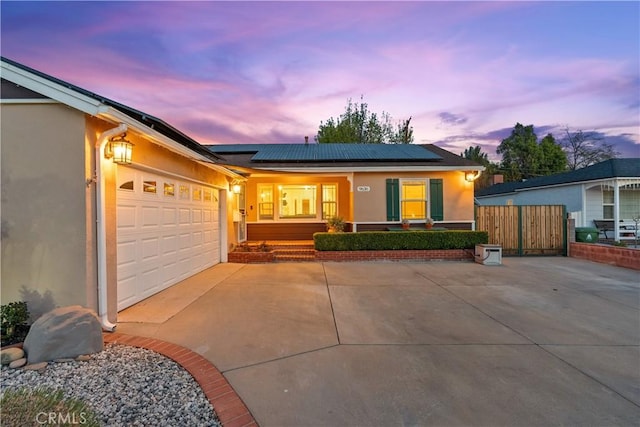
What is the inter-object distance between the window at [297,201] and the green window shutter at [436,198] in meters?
4.70

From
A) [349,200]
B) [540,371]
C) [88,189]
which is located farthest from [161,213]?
[349,200]

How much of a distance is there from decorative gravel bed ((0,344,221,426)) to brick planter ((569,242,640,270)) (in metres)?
11.0

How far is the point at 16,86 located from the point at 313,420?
17.0 ft

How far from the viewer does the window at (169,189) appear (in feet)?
18.6

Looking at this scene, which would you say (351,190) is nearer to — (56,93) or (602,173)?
(56,93)

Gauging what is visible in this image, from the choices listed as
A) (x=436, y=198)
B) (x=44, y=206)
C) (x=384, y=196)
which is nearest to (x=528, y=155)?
(x=436, y=198)

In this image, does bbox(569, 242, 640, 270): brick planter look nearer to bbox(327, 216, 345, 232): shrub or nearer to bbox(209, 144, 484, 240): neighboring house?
bbox(209, 144, 484, 240): neighboring house

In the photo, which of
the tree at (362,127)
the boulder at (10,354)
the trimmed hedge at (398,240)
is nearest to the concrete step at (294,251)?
the trimmed hedge at (398,240)

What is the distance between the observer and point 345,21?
809cm

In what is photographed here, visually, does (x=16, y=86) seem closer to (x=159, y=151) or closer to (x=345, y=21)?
(x=159, y=151)

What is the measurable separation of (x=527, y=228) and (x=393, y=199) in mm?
4927

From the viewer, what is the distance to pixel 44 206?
3.59 meters

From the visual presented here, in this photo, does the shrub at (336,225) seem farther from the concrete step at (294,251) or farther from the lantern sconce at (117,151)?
the lantern sconce at (117,151)

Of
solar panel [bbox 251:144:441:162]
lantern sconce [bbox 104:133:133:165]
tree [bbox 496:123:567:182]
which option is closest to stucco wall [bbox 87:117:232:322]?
lantern sconce [bbox 104:133:133:165]
